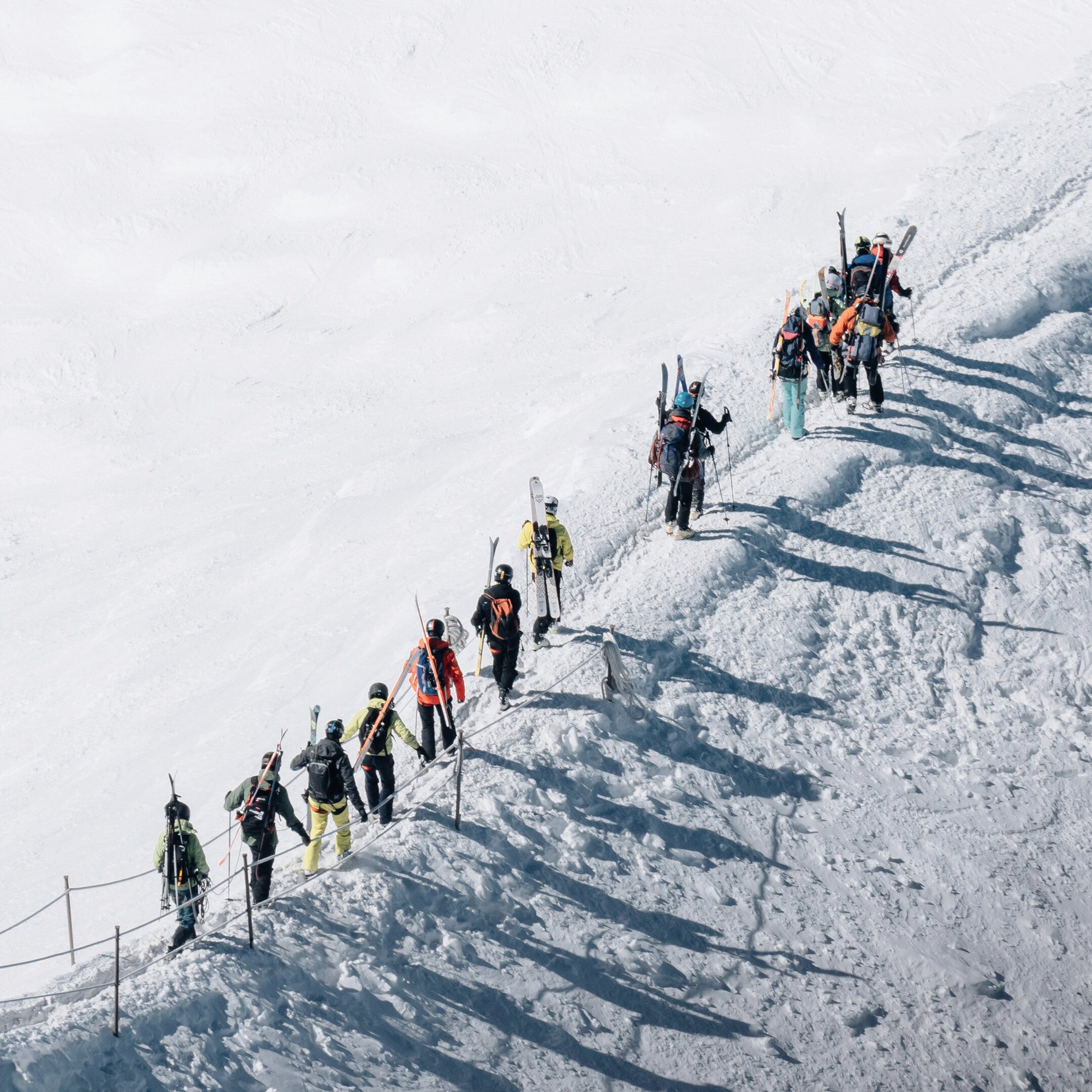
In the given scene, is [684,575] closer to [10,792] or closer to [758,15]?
[10,792]

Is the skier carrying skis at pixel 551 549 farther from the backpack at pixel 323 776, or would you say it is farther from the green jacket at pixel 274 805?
the green jacket at pixel 274 805

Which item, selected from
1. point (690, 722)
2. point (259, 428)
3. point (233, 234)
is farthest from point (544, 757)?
point (233, 234)

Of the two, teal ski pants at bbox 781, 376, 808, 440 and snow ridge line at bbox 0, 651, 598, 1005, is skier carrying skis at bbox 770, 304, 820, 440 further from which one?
snow ridge line at bbox 0, 651, 598, 1005

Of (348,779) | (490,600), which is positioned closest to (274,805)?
(348,779)

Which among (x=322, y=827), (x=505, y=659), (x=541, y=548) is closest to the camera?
(x=322, y=827)

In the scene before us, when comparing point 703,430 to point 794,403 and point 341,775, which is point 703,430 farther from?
point 341,775

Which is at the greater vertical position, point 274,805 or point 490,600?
point 490,600
